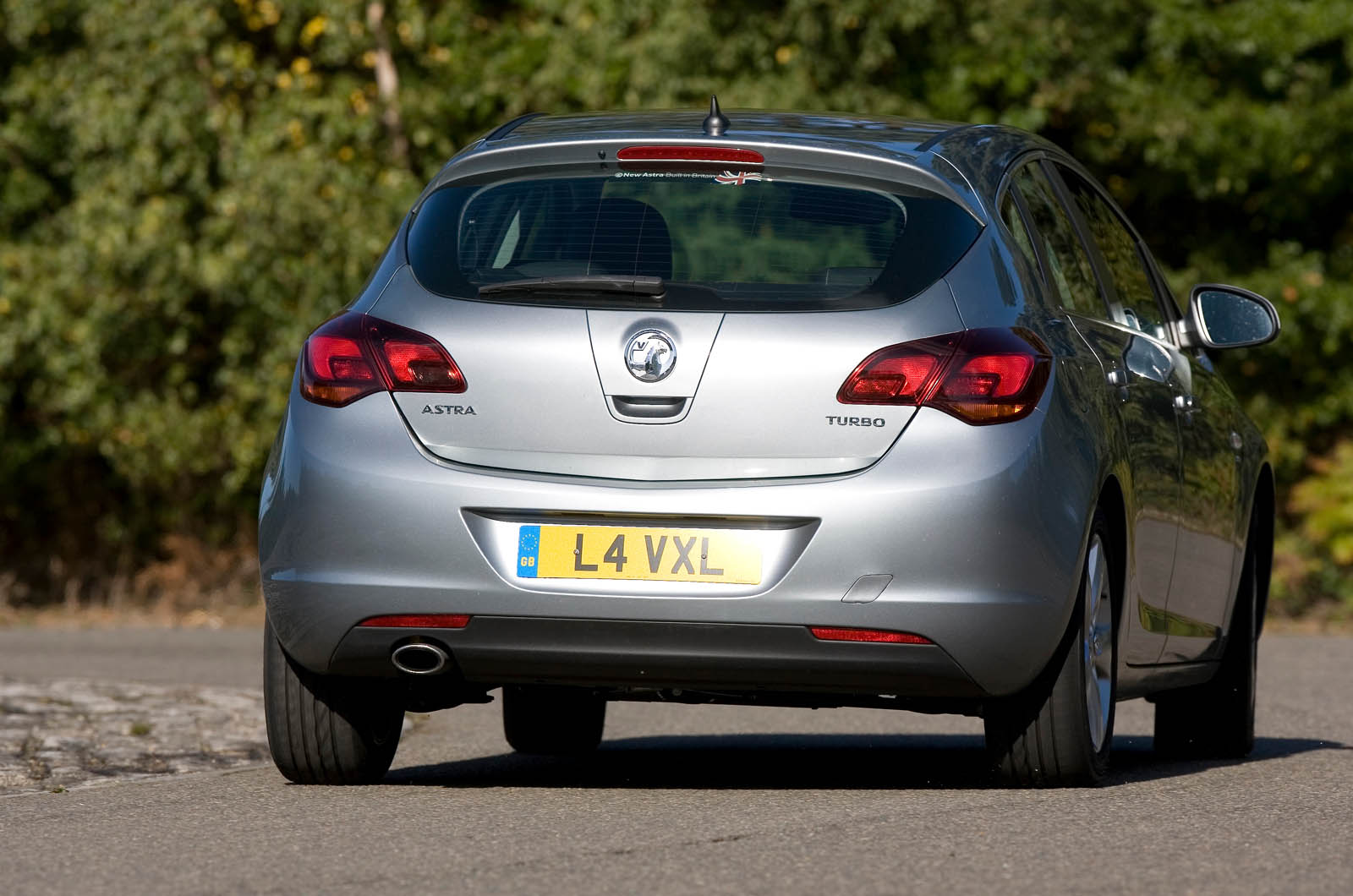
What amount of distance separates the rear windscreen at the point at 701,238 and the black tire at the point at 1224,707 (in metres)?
2.37

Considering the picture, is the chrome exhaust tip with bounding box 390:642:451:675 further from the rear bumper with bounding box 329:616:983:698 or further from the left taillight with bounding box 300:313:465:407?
the left taillight with bounding box 300:313:465:407

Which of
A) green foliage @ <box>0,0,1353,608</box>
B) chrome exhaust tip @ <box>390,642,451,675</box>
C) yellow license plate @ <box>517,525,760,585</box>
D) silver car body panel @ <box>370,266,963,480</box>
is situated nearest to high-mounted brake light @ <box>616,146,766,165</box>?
silver car body panel @ <box>370,266,963,480</box>

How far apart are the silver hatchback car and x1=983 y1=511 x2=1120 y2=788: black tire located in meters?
0.01

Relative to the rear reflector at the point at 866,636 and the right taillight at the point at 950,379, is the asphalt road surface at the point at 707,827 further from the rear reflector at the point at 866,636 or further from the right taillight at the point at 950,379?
the right taillight at the point at 950,379

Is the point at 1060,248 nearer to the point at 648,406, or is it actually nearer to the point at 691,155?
the point at 691,155

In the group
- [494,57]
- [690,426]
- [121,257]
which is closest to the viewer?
[690,426]

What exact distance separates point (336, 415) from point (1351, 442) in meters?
17.8

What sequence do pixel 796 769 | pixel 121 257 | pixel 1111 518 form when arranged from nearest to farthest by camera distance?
pixel 1111 518 < pixel 796 769 < pixel 121 257

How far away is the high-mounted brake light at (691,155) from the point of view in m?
6.04

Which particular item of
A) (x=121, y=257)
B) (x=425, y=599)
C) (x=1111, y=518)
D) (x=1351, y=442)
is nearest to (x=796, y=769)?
(x=1111, y=518)

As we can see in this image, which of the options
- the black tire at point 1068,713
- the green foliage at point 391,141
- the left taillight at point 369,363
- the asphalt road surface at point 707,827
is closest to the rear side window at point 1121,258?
the black tire at point 1068,713

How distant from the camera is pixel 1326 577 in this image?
2156cm

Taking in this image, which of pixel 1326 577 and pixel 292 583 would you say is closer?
pixel 292 583

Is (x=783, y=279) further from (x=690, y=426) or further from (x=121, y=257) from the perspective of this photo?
(x=121, y=257)
